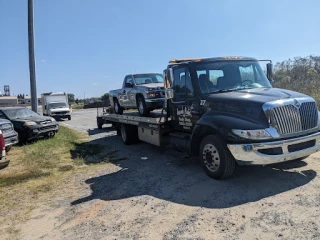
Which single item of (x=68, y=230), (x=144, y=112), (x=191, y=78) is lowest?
(x=68, y=230)

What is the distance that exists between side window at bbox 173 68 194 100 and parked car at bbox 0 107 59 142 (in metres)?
7.22

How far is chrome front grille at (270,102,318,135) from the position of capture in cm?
500

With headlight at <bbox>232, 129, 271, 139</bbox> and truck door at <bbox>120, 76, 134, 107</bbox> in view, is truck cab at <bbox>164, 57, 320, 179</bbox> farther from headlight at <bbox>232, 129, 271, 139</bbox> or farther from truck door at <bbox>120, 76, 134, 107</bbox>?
truck door at <bbox>120, 76, 134, 107</bbox>

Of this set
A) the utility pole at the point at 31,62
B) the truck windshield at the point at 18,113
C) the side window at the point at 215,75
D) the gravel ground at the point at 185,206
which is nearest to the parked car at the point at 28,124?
the truck windshield at the point at 18,113

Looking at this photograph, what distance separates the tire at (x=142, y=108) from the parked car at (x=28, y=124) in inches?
190

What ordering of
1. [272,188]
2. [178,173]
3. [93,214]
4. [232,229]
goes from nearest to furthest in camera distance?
[232,229] < [93,214] < [272,188] < [178,173]

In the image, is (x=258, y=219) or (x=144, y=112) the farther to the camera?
(x=144, y=112)

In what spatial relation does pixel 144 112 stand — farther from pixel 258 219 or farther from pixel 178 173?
pixel 258 219

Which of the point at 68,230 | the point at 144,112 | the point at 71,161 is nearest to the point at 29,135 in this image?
the point at 71,161

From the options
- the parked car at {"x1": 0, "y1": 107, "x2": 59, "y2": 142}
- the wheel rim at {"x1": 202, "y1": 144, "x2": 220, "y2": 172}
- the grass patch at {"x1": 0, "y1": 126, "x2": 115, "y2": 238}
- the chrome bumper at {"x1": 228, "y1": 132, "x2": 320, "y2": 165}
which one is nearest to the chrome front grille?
the chrome bumper at {"x1": 228, "y1": 132, "x2": 320, "y2": 165}

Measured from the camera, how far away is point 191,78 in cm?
651

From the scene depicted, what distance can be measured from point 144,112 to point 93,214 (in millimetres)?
5131

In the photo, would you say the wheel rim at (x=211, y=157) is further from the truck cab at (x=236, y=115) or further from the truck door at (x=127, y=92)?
the truck door at (x=127, y=92)

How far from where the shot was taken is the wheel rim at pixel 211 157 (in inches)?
217
